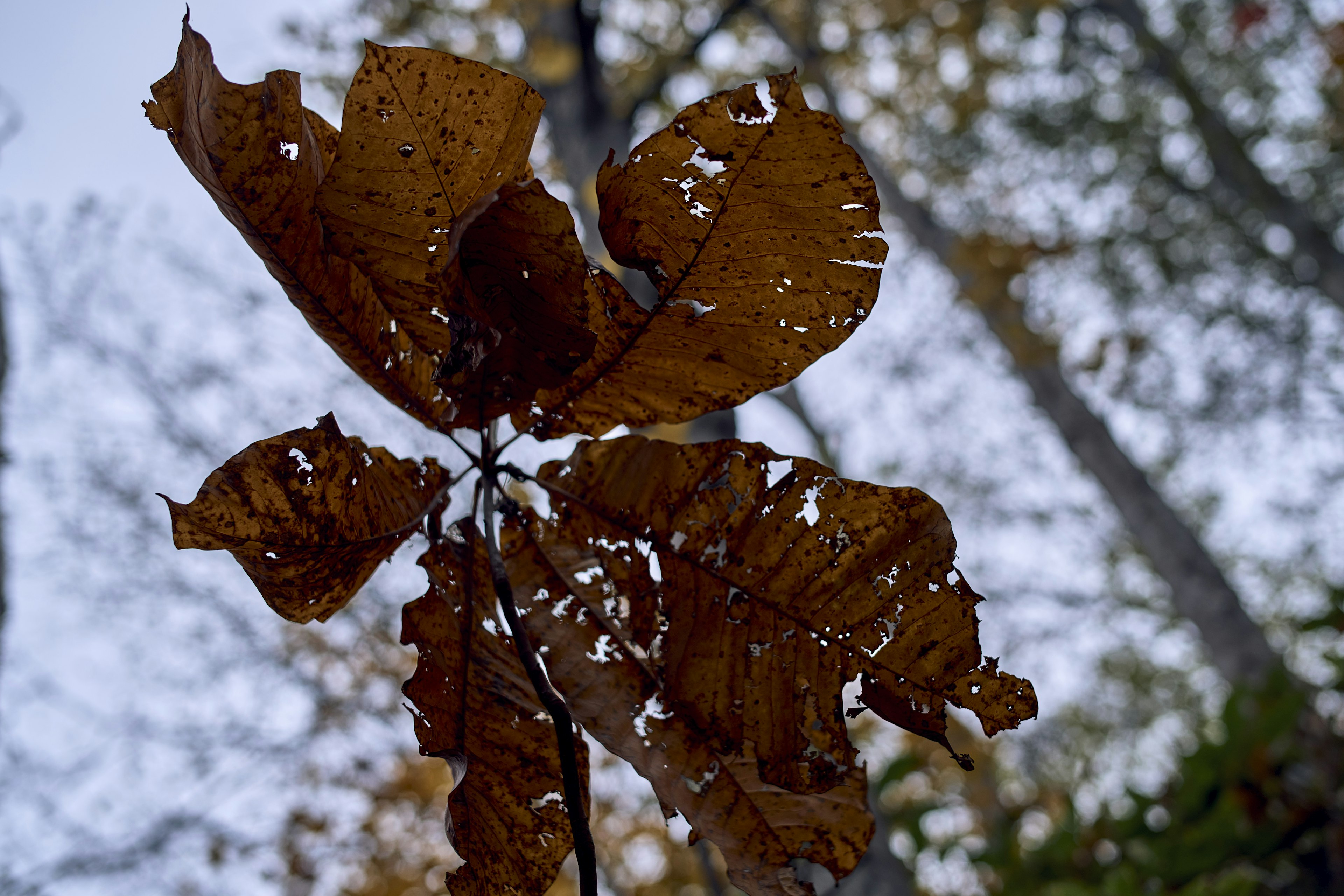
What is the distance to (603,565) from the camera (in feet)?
2.13

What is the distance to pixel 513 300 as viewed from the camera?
540 millimetres

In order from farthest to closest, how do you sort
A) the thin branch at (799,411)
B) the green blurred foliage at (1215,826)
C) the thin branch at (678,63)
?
1. the thin branch at (799,411)
2. the thin branch at (678,63)
3. the green blurred foliage at (1215,826)

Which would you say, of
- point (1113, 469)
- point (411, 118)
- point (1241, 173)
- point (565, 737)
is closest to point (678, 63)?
point (411, 118)

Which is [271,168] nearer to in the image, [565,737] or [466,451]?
[466,451]

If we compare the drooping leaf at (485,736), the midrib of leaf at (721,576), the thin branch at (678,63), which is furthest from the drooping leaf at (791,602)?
the thin branch at (678,63)

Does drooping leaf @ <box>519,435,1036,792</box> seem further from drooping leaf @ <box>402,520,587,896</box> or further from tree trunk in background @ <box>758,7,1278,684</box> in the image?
tree trunk in background @ <box>758,7,1278,684</box>

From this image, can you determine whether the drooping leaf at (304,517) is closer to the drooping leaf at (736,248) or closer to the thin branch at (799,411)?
the drooping leaf at (736,248)

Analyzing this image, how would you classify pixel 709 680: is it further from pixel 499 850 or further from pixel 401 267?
pixel 401 267

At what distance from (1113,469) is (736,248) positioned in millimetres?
5133

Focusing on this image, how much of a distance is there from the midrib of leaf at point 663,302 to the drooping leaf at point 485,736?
0.16 m

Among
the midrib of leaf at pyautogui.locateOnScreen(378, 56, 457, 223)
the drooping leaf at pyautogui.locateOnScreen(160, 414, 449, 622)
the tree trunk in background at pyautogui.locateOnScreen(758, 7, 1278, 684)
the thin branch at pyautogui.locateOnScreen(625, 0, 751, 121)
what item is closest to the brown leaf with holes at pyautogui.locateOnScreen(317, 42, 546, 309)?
the midrib of leaf at pyautogui.locateOnScreen(378, 56, 457, 223)

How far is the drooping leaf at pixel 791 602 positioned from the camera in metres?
0.55

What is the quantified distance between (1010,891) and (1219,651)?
2242mm

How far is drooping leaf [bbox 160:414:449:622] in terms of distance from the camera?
1.55 ft
